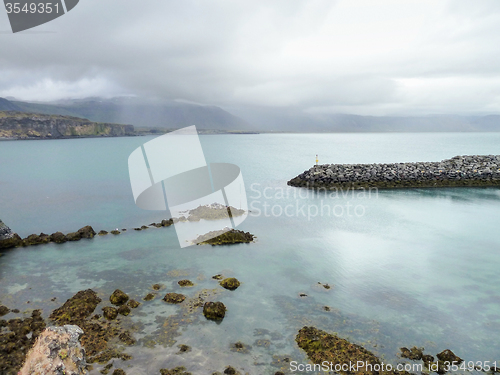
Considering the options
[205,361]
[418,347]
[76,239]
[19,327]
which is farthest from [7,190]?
[418,347]

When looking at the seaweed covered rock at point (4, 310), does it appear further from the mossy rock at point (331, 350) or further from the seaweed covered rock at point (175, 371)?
the mossy rock at point (331, 350)

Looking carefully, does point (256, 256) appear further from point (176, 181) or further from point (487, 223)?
point (176, 181)

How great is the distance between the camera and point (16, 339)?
7391 millimetres

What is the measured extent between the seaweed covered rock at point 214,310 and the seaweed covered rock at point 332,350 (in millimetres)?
2154

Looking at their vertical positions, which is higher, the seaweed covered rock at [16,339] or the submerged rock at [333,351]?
the seaweed covered rock at [16,339]

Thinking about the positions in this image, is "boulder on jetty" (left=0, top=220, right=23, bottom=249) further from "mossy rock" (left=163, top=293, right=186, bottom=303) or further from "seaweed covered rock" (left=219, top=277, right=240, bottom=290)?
"seaweed covered rock" (left=219, top=277, right=240, bottom=290)

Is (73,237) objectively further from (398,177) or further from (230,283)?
(398,177)

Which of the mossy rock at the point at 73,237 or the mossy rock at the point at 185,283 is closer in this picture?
the mossy rock at the point at 185,283

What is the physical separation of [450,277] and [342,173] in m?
18.9

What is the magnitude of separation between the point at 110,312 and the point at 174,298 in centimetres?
178

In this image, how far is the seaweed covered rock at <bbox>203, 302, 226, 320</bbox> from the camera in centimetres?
856

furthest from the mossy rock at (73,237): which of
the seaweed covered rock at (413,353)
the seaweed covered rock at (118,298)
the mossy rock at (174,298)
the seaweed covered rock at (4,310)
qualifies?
the seaweed covered rock at (413,353)

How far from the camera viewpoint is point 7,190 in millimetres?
28781

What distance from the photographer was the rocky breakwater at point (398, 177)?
92.8ft
